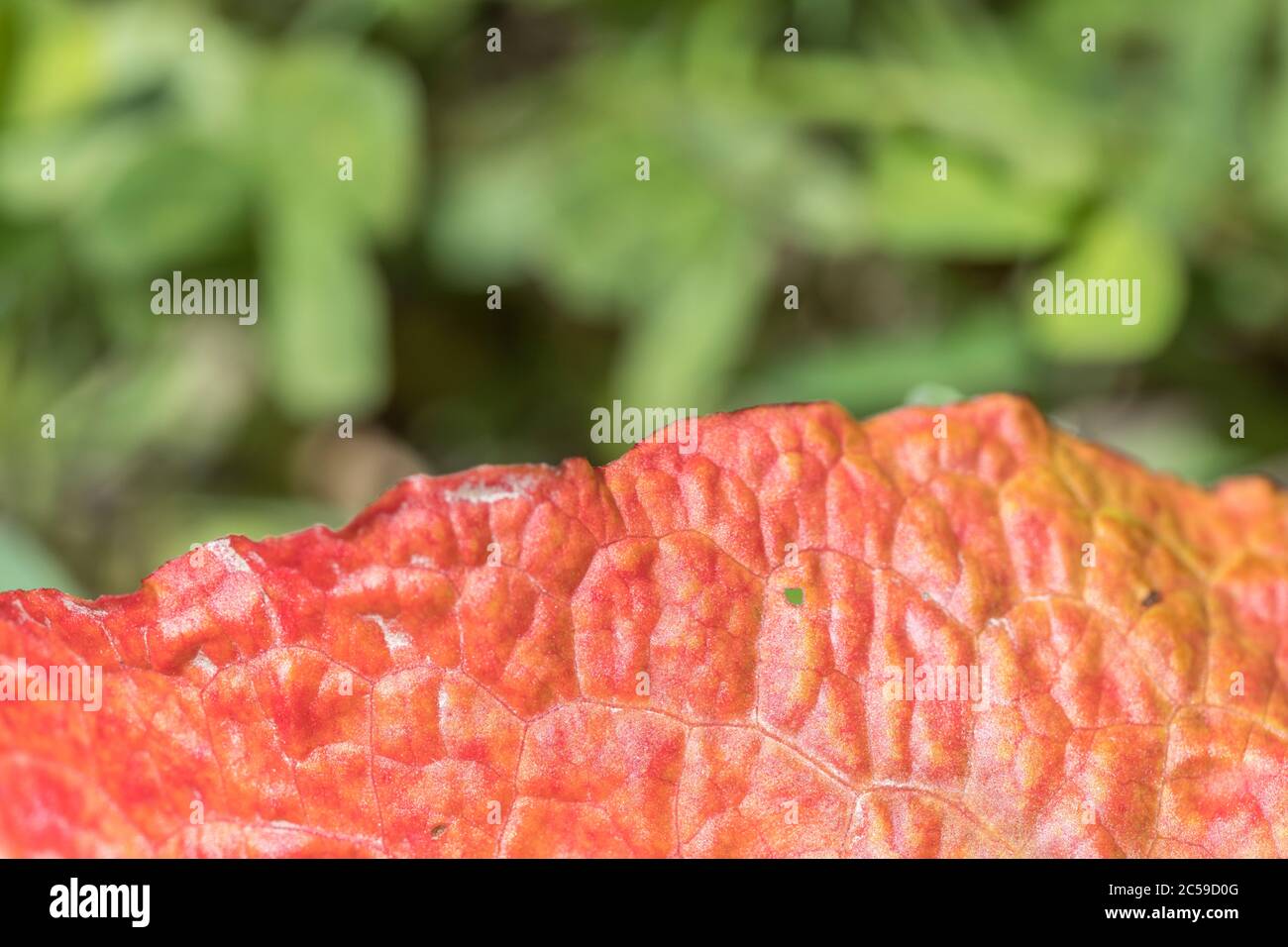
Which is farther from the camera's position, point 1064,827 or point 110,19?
point 110,19

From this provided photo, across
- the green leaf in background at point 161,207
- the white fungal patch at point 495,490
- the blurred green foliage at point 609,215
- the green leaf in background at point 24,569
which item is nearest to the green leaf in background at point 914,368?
the blurred green foliage at point 609,215

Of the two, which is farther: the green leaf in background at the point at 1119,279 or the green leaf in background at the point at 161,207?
the green leaf in background at the point at 161,207

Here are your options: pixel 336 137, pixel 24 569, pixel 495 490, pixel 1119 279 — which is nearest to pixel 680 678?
pixel 495 490

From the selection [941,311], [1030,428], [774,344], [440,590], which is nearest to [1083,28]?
[941,311]

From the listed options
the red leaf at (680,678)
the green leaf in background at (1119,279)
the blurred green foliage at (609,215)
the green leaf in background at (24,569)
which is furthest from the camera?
the blurred green foliage at (609,215)

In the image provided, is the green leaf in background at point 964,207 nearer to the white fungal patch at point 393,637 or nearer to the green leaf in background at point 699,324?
the green leaf in background at point 699,324

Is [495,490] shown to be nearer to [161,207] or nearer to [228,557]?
[228,557]
